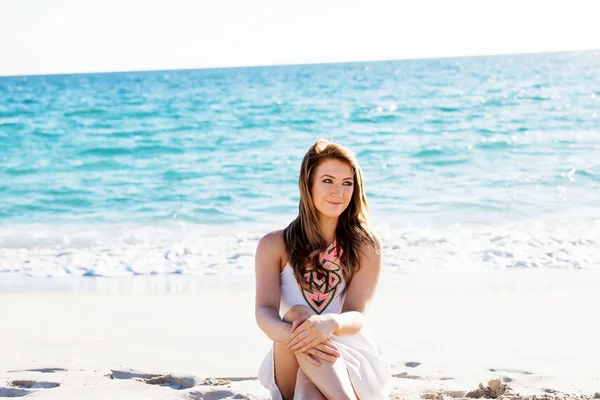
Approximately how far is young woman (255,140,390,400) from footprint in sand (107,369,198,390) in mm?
788

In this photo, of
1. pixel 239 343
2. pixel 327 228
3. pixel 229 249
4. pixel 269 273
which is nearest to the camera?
pixel 269 273

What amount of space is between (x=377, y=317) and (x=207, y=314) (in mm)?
1281

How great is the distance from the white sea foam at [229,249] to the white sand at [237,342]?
1.12 m

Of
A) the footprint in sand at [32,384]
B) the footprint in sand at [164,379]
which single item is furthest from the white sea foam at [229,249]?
the footprint in sand at [32,384]

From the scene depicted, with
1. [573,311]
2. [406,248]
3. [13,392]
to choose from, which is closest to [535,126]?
[406,248]

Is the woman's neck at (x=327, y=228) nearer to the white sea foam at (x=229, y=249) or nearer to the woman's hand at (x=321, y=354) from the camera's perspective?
the woman's hand at (x=321, y=354)

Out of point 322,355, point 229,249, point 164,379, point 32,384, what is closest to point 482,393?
point 322,355

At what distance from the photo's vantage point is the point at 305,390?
3084mm

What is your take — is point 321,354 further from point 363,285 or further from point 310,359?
point 363,285

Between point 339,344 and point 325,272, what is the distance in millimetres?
349

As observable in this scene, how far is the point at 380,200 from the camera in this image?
441 inches

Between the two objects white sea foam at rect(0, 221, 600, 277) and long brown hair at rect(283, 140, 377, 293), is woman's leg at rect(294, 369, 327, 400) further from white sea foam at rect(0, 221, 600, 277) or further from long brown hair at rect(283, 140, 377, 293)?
white sea foam at rect(0, 221, 600, 277)

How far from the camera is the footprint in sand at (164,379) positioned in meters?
4.12

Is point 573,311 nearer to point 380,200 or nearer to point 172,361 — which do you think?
point 172,361
